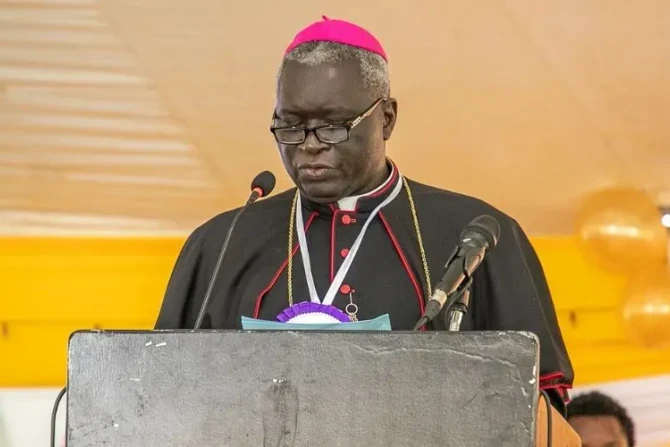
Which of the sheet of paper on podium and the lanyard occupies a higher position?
the lanyard

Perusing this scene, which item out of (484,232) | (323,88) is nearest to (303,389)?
(484,232)

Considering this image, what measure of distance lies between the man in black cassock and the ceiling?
66.8 inches

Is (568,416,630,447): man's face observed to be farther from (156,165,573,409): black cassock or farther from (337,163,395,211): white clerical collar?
(337,163,395,211): white clerical collar

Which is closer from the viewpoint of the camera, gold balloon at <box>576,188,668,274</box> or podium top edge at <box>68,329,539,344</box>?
podium top edge at <box>68,329,539,344</box>

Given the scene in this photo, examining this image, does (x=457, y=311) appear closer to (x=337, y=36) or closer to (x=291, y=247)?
(x=291, y=247)

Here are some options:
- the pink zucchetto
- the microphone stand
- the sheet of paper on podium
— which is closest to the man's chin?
the pink zucchetto

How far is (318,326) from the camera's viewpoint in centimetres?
210

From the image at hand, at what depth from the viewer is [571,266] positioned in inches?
195

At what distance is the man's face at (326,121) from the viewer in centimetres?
280

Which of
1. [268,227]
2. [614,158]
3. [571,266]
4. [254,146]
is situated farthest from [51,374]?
[614,158]

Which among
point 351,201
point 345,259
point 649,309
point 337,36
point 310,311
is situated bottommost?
point 649,309

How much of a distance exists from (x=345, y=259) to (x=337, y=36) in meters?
0.56

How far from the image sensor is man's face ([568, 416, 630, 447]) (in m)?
4.86

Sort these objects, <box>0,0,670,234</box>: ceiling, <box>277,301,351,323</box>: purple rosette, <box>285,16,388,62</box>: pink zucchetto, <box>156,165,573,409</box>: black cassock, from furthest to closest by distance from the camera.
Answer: <box>0,0,670,234</box>: ceiling → <box>285,16,388,62</box>: pink zucchetto → <box>156,165,573,409</box>: black cassock → <box>277,301,351,323</box>: purple rosette
